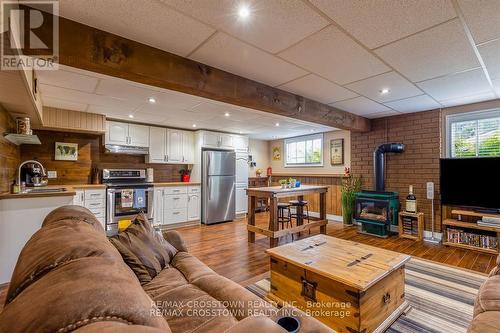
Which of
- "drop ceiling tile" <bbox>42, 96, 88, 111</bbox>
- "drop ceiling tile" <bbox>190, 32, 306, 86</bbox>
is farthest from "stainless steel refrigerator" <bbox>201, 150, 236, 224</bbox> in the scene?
"drop ceiling tile" <bbox>190, 32, 306, 86</bbox>

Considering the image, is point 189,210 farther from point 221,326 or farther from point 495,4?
point 495,4

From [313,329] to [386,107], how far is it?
4101mm

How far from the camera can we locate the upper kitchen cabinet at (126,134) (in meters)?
4.57

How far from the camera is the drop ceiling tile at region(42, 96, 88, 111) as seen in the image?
3.43m

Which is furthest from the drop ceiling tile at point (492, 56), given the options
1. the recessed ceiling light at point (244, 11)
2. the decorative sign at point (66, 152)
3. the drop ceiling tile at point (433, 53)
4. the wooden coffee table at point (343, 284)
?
the decorative sign at point (66, 152)

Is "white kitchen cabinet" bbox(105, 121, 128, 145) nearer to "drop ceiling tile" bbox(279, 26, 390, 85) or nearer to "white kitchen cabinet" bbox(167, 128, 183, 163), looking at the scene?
"white kitchen cabinet" bbox(167, 128, 183, 163)

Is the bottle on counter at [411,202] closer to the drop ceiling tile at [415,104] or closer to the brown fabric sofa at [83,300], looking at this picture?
the drop ceiling tile at [415,104]

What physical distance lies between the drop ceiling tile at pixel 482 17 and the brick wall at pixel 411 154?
8.56 feet

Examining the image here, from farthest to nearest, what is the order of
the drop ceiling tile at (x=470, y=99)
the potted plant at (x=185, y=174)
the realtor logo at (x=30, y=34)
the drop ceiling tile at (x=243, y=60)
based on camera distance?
the potted plant at (x=185, y=174), the drop ceiling tile at (x=470, y=99), the drop ceiling tile at (x=243, y=60), the realtor logo at (x=30, y=34)

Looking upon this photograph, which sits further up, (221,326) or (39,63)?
(39,63)

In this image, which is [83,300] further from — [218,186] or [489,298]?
[218,186]

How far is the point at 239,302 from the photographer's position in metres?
1.29

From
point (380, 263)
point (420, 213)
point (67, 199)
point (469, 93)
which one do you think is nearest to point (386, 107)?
point (469, 93)

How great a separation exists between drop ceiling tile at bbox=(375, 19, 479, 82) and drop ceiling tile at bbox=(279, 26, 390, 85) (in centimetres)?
16
